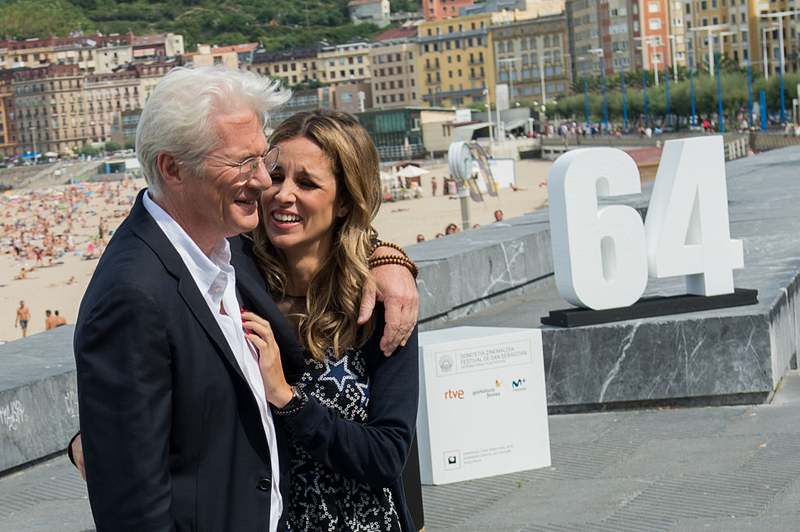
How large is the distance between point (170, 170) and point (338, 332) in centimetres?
46

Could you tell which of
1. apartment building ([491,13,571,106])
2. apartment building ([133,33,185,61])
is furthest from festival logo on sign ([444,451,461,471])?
apartment building ([133,33,185,61])

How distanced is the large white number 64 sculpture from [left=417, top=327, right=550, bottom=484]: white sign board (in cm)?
94

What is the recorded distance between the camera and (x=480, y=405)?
417 centimetres

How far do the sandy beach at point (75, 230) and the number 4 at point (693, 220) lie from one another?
72.2 ft

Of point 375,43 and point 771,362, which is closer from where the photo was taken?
point 771,362

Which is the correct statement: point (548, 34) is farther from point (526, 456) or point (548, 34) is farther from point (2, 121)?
point (526, 456)

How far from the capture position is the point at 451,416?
13.6 feet

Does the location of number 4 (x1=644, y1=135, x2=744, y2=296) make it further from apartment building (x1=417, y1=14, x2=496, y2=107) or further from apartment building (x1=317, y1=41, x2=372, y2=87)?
apartment building (x1=317, y1=41, x2=372, y2=87)

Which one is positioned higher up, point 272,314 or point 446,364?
point 272,314

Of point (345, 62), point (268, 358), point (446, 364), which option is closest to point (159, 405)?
point (268, 358)

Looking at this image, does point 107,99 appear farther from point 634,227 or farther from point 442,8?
point 634,227

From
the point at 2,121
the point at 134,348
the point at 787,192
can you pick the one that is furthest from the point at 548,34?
the point at 134,348

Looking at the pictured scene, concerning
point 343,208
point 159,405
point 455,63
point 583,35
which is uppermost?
point 583,35

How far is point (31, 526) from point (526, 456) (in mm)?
1772
